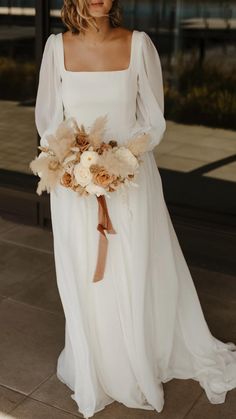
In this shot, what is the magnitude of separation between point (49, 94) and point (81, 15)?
1.36ft

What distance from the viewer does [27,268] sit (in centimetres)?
438

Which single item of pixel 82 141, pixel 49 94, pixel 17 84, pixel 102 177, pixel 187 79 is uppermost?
pixel 49 94

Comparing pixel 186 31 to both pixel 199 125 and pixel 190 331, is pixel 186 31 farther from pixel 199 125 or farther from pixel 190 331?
pixel 190 331

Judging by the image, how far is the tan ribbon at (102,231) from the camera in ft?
8.52

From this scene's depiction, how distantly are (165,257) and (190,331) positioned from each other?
475mm

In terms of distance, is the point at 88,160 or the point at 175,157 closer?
the point at 88,160

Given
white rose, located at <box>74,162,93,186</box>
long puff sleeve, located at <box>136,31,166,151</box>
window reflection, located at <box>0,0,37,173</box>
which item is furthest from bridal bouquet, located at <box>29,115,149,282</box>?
window reflection, located at <box>0,0,37,173</box>

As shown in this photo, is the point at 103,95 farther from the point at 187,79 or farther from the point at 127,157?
the point at 187,79

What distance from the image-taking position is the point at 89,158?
2400 mm

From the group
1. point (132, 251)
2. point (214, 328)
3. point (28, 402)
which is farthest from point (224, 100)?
point (28, 402)

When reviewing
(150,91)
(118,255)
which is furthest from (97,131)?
(118,255)

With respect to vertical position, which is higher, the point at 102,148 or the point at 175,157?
the point at 102,148

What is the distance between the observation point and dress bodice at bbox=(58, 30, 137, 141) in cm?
255

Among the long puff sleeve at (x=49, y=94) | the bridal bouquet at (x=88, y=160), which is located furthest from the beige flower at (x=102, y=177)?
the long puff sleeve at (x=49, y=94)
